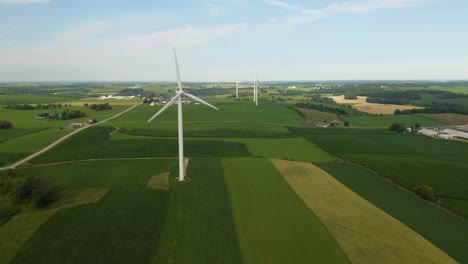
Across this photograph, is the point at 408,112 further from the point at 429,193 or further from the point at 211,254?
the point at 211,254

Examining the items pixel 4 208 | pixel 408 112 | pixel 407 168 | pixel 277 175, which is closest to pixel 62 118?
pixel 4 208

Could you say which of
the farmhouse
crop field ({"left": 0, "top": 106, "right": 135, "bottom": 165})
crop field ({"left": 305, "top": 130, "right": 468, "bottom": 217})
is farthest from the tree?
crop field ({"left": 0, "top": 106, "right": 135, "bottom": 165})

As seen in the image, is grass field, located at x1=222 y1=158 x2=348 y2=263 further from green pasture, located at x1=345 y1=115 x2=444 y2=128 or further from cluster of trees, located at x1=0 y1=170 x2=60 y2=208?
green pasture, located at x1=345 y1=115 x2=444 y2=128

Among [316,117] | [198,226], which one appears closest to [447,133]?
[316,117]

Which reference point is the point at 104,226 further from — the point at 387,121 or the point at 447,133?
the point at 387,121

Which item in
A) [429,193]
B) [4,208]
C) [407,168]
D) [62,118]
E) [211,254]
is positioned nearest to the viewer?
[211,254]
